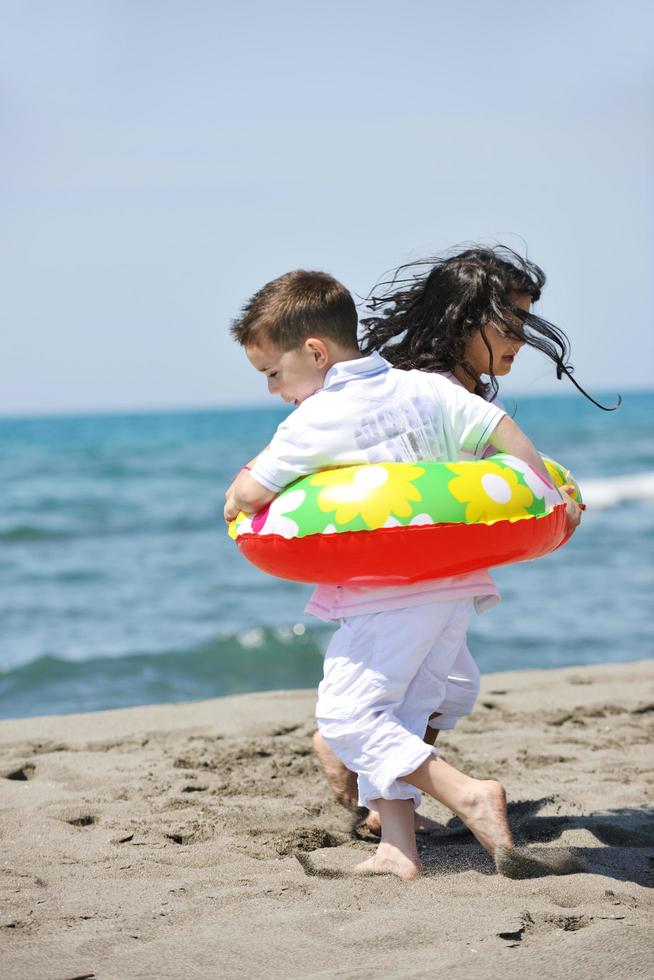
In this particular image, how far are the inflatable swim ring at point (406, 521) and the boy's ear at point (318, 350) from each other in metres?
0.30

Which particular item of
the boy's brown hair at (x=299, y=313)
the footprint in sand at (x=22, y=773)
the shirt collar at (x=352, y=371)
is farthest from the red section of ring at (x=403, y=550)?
the footprint in sand at (x=22, y=773)

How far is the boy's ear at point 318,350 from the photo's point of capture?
3.06 m

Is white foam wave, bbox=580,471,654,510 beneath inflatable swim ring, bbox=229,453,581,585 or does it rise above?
beneath

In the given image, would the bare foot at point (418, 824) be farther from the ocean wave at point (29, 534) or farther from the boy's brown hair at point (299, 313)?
the ocean wave at point (29, 534)

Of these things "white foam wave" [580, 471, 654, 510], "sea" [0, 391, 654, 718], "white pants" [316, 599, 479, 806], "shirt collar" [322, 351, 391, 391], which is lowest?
"white foam wave" [580, 471, 654, 510]

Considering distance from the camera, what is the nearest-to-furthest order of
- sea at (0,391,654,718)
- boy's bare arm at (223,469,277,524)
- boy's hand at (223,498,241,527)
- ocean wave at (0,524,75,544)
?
1. boy's bare arm at (223,469,277,524)
2. boy's hand at (223,498,241,527)
3. sea at (0,391,654,718)
4. ocean wave at (0,524,75,544)

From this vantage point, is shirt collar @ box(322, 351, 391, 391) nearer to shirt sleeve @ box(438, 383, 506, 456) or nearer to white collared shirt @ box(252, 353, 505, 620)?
white collared shirt @ box(252, 353, 505, 620)

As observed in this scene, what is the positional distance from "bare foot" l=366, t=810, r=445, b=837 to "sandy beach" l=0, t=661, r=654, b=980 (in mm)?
51

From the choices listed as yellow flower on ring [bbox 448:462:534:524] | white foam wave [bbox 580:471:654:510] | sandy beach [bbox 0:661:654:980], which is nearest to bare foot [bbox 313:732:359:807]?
sandy beach [bbox 0:661:654:980]

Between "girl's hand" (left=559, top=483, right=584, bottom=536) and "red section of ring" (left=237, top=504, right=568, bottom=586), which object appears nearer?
"red section of ring" (left=237, top=504, right=568, bottom=586)

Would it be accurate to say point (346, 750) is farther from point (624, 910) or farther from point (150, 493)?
point (150, 493)

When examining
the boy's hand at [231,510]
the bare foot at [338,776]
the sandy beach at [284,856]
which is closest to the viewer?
the sandy beach at [284,856]

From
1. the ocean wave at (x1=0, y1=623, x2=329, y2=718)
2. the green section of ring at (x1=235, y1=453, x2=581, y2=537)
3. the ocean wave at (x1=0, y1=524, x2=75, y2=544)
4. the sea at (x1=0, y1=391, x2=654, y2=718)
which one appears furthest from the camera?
the ocean wave at (x1=0, y1=524, x2=75, y2=544)

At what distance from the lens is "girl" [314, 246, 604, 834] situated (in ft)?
10.8
